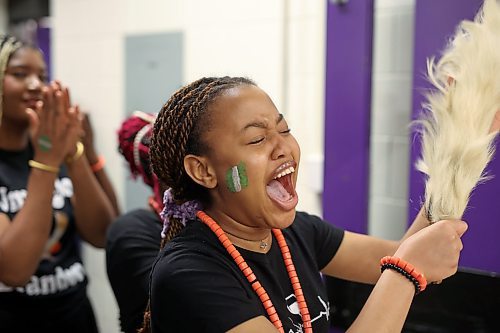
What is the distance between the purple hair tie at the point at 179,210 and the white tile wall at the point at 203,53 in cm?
84

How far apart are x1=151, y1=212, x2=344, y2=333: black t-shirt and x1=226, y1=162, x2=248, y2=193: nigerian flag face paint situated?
0.10m

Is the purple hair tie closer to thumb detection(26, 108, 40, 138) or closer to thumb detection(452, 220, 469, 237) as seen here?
thumb detection(452, 220, 469, 237)

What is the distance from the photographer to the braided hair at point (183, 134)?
105 centimetres

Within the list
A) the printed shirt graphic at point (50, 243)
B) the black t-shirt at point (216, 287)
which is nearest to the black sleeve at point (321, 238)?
the black t-shirt at point (216, 287)

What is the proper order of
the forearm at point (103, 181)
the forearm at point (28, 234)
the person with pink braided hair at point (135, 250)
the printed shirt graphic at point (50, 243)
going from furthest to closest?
the forearm at point (103, 181), the printed shirt graphic at point (50, 243), the forearm at point (28, 234), the person with pink braided hair at point (135, 250)

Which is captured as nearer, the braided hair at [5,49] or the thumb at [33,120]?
the thumb at [33,120]

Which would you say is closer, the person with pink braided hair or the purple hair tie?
the purple hair tie

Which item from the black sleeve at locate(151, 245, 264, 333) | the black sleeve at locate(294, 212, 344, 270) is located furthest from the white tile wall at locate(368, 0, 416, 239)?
the black sleeve at locate(151, 245, 264, 333)

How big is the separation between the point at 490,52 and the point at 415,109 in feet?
1.99

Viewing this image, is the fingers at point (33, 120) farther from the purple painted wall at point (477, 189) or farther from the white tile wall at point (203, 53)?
the purple painted wall at point (477, 189)

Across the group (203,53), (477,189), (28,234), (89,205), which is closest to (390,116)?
(477,189)

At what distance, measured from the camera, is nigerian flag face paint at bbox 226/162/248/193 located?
103 cm

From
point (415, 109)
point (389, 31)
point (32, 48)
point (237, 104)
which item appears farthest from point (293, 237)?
point (32, 48)

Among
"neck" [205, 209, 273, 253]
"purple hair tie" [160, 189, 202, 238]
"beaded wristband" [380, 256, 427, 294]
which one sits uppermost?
"purple hair tie" [160, 189, 202, 238]
